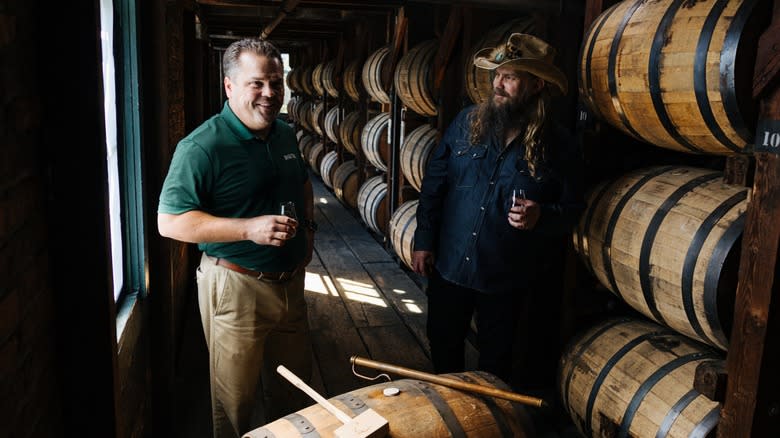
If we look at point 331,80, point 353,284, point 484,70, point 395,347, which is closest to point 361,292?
point 353,284

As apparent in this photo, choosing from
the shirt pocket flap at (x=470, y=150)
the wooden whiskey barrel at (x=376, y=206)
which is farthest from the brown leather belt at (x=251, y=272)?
the wooden whiskey barrel at (x=376, y=206)

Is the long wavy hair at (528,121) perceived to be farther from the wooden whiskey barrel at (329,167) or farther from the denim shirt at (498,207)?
the wooden whiskey barrel at (329,167)

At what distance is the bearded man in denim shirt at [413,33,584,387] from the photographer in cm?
303

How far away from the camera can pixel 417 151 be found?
18.4 feet

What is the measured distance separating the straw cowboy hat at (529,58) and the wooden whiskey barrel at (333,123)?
6.90m

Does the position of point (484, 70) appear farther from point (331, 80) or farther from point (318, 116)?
point (318, 116)

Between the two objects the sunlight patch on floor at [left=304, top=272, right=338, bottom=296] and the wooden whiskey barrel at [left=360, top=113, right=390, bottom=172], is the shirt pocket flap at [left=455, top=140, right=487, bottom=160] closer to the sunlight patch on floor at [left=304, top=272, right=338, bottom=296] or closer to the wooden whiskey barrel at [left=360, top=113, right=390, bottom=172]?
the sunlight patch on floor at [left=304, top=272, right=338, bottom=296]

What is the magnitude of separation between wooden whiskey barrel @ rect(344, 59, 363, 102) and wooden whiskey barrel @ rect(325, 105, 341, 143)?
0.76 m

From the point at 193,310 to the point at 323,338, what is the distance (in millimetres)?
1190

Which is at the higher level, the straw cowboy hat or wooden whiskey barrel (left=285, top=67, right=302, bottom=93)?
wooden whiskey barrel (left=285, top=67, right=302, bottom=93)

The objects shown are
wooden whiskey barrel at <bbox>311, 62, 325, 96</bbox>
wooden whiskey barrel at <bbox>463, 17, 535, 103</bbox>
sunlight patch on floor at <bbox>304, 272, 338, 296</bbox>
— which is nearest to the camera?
wooden whiskey barrel at <bbox>463, 17, 535, 103</bbox>

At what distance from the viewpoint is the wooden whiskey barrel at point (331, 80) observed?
10.2m

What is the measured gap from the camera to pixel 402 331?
4832 millimetres

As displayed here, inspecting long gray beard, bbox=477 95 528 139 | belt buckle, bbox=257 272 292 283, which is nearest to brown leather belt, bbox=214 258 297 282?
belt buckle, bbox=257 272 292 283
